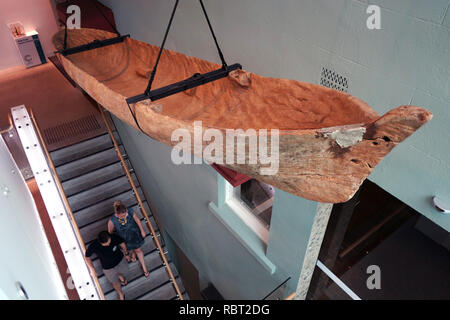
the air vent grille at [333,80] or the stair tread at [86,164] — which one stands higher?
the air vent grille at [333,80]

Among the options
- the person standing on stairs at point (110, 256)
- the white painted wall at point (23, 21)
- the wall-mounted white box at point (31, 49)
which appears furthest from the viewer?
the wall-mounted white box at point (31, 49)

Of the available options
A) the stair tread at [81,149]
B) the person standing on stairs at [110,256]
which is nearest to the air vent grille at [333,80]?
the person standing on stairs at [110,256]

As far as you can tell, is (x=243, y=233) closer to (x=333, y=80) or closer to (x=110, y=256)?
(x=110, y=256)

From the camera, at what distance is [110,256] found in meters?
4.38

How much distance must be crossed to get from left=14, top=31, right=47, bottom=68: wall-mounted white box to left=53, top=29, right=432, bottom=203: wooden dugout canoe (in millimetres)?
7090

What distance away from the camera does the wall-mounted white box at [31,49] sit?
9008mm

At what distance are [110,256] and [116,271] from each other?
0.36 meters

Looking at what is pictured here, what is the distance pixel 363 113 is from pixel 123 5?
5.60 meters

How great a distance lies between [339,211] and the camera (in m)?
3.33

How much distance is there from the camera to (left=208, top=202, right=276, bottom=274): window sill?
4.48m

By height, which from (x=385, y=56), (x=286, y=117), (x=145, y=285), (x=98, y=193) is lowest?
(x=145, y=285)

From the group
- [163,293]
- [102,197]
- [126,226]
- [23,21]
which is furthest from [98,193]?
[23,21]

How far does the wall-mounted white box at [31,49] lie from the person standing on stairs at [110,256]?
285 inches

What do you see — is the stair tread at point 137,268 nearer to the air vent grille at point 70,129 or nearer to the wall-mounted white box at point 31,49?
the air vent grille at point 70,129
